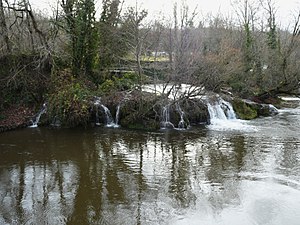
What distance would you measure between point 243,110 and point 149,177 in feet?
38.3

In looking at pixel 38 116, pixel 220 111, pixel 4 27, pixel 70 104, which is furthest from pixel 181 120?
pixel 4 27

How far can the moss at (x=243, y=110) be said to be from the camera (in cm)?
2079

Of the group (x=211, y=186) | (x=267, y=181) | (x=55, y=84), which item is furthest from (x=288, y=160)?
(x=55, y=84)

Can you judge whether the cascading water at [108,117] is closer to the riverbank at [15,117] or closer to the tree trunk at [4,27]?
the riverbank at [15,117]

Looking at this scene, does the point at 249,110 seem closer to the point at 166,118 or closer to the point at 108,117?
the point at 166,118

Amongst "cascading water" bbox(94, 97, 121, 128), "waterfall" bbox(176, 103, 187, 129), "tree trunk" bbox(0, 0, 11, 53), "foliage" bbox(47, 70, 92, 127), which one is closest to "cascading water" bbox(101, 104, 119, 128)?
"cascading water" bbox(94, 97, 121, 128)

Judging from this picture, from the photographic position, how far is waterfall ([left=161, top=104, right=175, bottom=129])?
18109 mm

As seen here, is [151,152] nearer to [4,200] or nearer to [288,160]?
[288,160]

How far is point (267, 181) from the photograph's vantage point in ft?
35.9

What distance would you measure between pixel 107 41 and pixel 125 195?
16.4 metres

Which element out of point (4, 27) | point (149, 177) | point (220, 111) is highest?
point (4, 27)

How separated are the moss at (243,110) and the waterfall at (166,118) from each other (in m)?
5.00

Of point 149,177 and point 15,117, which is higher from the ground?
point 15,117

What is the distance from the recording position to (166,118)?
18.3m
